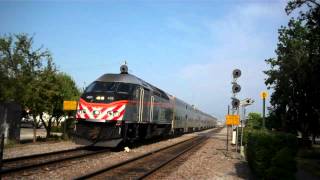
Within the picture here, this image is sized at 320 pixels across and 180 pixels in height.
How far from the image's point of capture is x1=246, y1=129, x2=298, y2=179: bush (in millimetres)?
11180

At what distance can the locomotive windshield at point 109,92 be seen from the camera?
19.8 metres

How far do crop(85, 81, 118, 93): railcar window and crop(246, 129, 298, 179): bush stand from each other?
9696mm

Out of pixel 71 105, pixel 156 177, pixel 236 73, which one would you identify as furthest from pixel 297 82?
pixel 156 177

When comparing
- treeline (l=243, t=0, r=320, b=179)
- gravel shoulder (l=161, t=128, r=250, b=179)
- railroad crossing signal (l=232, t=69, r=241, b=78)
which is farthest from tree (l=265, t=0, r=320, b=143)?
gravel shoulder (l=161, t=128, r=250, b=179)

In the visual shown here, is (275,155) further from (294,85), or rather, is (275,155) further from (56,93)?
(294,85)

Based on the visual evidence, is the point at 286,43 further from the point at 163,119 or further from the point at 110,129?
the point at 110,129

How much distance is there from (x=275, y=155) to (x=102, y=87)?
11067mm

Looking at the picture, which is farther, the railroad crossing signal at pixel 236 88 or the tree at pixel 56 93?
the tree at pixel 56 93

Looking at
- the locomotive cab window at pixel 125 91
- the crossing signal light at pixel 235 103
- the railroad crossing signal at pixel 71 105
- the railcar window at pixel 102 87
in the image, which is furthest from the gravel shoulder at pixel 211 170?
the railroad crossing signal at pixel 71 105

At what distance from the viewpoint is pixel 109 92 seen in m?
20.0

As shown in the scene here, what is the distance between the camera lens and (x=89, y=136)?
61.7 ft

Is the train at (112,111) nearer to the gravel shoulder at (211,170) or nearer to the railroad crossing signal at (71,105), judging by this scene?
the gravel shoulder at (211,170)

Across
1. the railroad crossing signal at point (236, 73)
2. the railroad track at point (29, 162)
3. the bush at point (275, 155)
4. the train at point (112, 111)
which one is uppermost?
the railroad crossing signal at point (236, 73)

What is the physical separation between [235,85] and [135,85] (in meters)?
5.71
